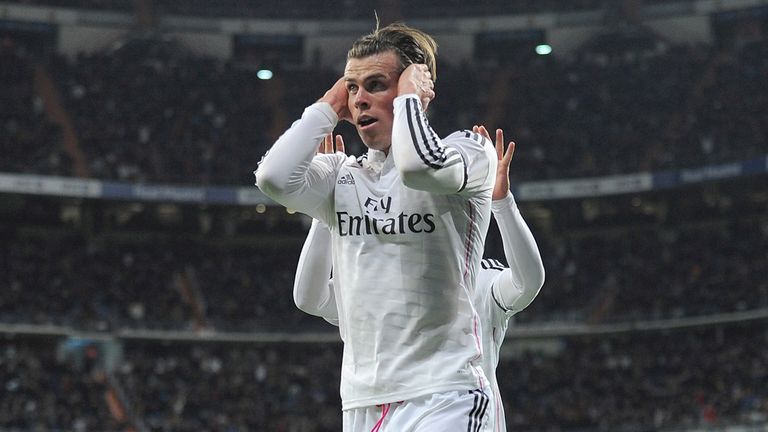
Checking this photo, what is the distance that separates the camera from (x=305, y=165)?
4.04m

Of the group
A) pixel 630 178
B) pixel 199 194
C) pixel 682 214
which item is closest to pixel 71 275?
pixel 199 194

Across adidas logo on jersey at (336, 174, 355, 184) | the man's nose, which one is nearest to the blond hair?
the man's nose

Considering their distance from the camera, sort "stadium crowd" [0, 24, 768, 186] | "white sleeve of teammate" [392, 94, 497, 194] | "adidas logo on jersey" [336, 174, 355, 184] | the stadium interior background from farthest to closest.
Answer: "stadium crowd" [0, 24, 768, 186], the stadium interior background, "adidas logo on jersey" [336, 174, 355, 184], "white sleeve of teammate" [392, 94, 497, 194]

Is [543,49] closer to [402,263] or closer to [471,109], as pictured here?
[471,109]

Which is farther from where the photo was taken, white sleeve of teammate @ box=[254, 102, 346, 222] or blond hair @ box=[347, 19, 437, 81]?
blond hair @ box=[347, 19, 437, 81]

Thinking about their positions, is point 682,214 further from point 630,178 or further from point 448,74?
point 448,74

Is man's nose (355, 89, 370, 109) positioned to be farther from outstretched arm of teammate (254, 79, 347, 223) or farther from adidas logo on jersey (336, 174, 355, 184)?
adidas logo on jersey (336, 174, 355, 184)

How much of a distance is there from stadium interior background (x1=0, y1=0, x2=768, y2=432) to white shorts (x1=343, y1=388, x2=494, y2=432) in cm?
2216

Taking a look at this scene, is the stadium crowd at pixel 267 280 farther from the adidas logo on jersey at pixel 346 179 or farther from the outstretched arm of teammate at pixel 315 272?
the adidas logo on jersey at pixel 346 179

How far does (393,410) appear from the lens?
13.1 feet

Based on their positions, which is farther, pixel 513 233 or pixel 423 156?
pixel 513 233

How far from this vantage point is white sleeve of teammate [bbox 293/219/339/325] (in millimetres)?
4426

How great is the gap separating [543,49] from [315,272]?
32.9 m

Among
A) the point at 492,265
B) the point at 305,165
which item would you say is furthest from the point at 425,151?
the point at 492,265
